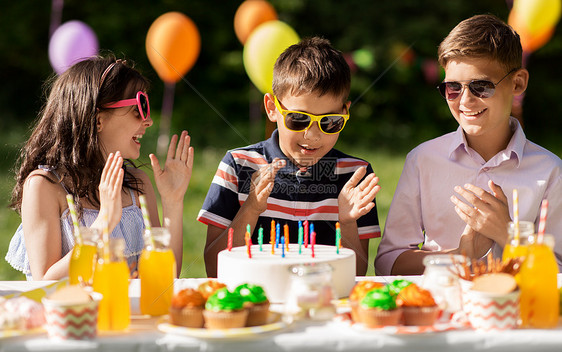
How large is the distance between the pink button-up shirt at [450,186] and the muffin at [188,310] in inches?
50.2

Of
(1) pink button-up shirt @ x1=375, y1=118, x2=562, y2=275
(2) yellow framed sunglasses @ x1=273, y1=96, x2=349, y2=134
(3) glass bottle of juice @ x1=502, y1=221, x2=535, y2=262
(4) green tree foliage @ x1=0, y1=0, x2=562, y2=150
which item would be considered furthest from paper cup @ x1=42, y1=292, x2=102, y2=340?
(4) green tree foliage @ x1=0, y1=0, x2=562, y2=150

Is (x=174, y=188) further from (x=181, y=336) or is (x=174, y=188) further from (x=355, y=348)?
(x=355, y=348)

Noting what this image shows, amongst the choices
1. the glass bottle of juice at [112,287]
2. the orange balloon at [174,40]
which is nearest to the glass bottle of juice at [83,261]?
the glass bottle of juice at [112,287]

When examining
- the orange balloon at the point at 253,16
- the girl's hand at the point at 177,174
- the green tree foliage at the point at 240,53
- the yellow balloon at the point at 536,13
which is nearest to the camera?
the girl's hand at the point at 177,174

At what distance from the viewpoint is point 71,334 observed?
151 cm

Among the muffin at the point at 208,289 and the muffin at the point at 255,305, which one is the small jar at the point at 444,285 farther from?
the muffin at the point at 208,289

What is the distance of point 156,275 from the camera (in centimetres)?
174

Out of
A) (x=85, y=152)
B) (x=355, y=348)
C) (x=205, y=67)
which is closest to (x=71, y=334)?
(x=355, y=348)

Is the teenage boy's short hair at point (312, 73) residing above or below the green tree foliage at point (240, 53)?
below

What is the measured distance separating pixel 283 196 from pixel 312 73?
0.53 metres

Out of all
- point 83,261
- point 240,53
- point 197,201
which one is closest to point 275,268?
point 83,261

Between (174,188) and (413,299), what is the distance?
110 centimetres

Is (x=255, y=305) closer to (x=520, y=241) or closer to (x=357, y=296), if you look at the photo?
(x=357, y=296)

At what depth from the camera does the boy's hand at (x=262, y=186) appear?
95.1 inches
